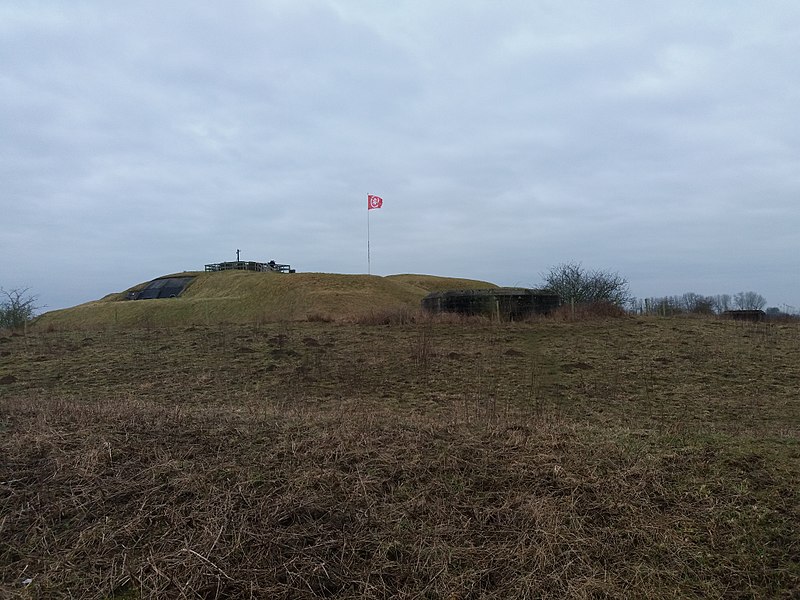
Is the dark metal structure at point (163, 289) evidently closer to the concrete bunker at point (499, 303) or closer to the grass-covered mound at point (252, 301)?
the grass-covered mound at point (252, 301)

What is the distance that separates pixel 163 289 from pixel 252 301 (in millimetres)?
14713

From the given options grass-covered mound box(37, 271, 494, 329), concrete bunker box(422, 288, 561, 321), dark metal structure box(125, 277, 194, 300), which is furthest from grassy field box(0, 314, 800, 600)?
dark metal structure box(125, 277, 194, 300)

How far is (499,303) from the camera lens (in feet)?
71.3

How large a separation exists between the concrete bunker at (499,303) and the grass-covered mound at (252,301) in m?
11.3

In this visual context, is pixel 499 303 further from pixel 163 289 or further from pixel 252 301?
pixel 163 289

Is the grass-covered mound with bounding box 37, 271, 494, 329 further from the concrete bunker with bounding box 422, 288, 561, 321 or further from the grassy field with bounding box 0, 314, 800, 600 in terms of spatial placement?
the grassy field with bounding box 0, 314, 800, 600

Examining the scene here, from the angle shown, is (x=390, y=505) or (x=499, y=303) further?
(x=499, y=303)

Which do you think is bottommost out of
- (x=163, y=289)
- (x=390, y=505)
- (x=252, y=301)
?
(x=390, y=505)

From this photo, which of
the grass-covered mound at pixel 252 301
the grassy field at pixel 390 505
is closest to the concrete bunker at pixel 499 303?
the grass-covered mound at pixel 252 301

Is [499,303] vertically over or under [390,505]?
over

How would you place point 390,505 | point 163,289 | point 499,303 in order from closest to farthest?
point 390,505, point 499,303, point 163,289

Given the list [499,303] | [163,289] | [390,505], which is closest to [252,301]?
[163,289]

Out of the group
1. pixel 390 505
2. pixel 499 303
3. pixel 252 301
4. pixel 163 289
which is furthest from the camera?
pixel 163 289

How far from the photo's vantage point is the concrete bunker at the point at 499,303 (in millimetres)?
21656
